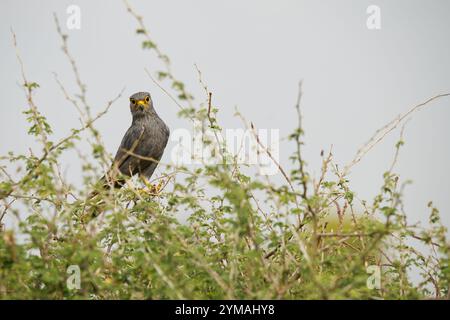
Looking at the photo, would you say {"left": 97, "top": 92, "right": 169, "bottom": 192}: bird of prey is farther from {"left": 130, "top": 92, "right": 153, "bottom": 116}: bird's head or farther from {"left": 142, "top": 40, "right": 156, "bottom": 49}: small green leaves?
{"left": 142, "top": 40, "right": 156, "bottom": 49}: small green leaves

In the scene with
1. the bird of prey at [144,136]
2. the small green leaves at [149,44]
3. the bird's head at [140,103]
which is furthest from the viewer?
the bird's head at [140,103]

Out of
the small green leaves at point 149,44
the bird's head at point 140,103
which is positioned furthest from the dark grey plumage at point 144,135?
the small green leaves at point 149,44

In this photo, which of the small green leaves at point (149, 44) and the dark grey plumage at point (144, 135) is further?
the dark grey plumage at point (144, 135)

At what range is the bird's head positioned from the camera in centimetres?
832

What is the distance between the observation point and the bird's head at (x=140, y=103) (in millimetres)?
8320

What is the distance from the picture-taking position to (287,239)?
13.0 feet

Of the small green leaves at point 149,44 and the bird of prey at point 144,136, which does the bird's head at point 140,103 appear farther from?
the small green leaves at point 149,44

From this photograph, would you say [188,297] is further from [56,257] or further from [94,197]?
[94,197]

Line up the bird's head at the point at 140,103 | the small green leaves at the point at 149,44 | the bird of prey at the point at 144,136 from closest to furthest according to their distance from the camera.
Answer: the small green leaves at the point at 149,44
the bird of prey at the point at 144,136
the bird's head at the point at 140,103

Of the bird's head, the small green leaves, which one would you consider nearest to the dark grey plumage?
the bird's head

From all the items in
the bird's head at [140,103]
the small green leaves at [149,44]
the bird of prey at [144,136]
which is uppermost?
the bird's head at [140,103]

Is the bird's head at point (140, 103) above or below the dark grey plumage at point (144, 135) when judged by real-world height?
above
